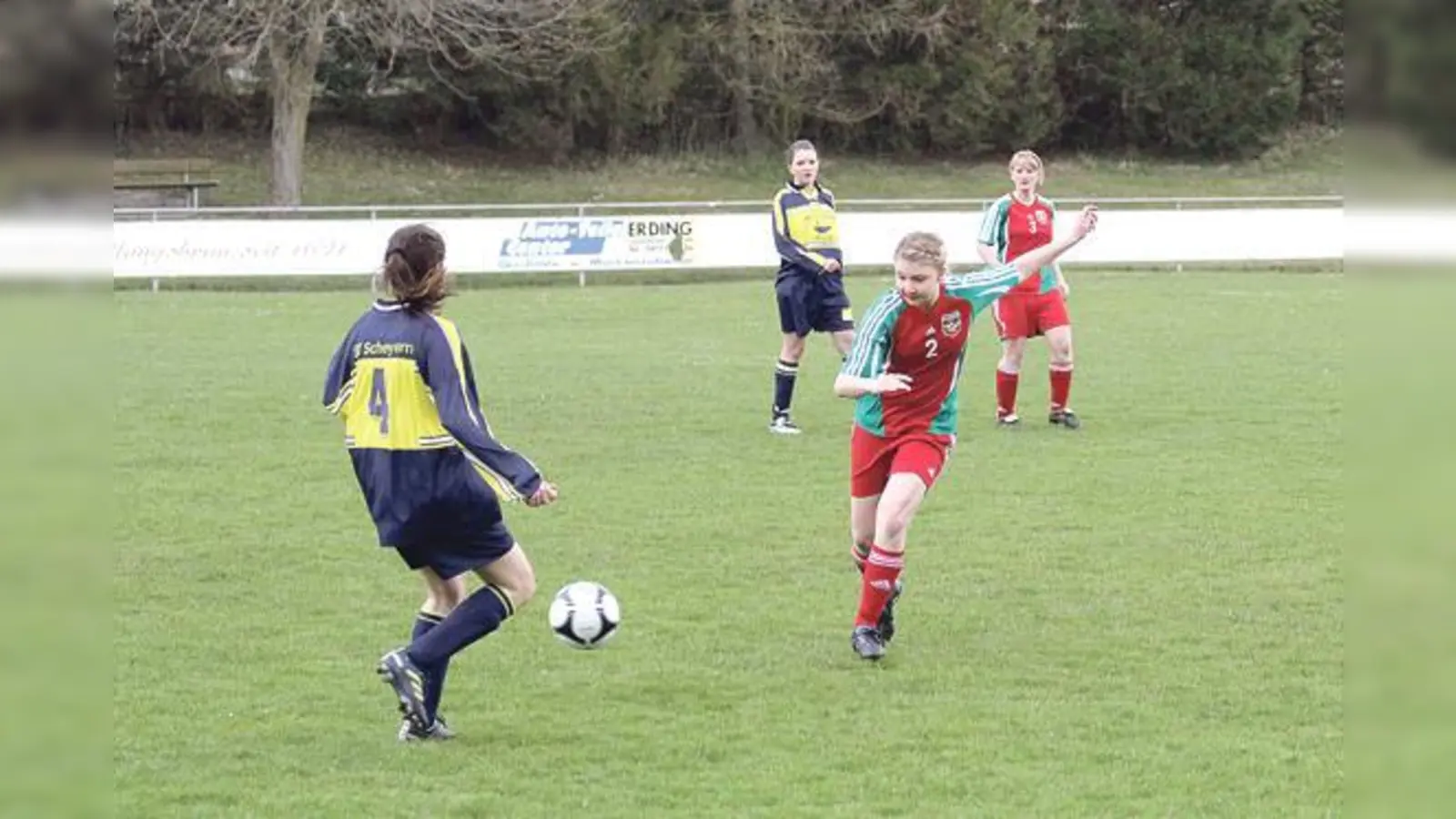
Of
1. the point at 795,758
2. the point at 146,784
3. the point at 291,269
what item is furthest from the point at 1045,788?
the point at 291,269

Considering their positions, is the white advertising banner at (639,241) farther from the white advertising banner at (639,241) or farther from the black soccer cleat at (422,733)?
the black soccer cleat at (422,733)

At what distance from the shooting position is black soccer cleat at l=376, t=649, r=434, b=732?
5.99 m

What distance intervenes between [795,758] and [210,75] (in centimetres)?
3641

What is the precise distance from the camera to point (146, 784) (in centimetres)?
562

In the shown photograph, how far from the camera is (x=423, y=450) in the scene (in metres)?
5.82

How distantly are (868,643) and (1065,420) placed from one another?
6928 millimetres

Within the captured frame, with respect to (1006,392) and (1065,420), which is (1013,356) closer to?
(1006,392)

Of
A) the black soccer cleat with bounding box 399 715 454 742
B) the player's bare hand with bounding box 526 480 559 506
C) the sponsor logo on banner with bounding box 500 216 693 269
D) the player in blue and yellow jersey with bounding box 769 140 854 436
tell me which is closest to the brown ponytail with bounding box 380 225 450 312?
the player's bare hand with bounding box 526 480 559 506

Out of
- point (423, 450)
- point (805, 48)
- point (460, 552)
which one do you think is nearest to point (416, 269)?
point (423, 450)

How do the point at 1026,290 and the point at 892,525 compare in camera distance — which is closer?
the point at 892,525

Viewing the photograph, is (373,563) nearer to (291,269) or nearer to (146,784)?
(146,784)

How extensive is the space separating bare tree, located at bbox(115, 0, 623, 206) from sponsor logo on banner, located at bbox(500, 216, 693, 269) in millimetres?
9801

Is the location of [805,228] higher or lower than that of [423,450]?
higher

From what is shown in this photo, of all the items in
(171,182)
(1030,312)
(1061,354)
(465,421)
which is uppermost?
(171,182)
